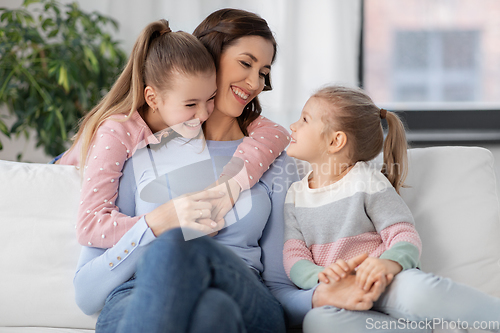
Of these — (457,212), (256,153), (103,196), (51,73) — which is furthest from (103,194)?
(51,73)

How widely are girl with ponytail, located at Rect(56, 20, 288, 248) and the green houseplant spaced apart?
832 millimetres

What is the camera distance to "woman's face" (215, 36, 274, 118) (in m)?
1.18

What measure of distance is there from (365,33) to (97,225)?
1.88m

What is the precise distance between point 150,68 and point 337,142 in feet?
1.73

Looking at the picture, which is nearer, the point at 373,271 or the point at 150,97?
the point at 373,271

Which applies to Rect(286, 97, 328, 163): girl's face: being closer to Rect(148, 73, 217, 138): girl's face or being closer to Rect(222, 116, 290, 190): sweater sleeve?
Rect(222, 116, 290, 190): sweater sleeve

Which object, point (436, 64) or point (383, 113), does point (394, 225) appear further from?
point (436, 64)

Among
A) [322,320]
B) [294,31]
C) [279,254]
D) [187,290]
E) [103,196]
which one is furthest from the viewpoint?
[294,31]

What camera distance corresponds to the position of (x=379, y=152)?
120 centimetres

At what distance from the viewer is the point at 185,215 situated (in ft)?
3.14

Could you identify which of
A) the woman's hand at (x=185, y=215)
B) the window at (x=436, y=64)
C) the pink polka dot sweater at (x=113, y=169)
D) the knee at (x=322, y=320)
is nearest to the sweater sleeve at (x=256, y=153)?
the pink polka dot sweater at (x=113, y=169)

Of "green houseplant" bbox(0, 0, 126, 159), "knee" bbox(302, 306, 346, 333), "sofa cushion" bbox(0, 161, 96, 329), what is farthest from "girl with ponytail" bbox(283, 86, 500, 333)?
"green houseplant" bbox(0, 0, 126, 159)

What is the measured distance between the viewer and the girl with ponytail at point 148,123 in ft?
3.26

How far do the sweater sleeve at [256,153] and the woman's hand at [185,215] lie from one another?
0.38 ft
